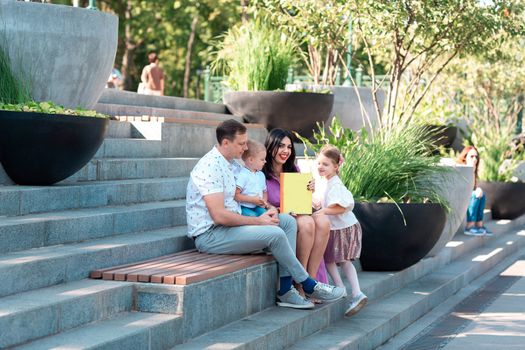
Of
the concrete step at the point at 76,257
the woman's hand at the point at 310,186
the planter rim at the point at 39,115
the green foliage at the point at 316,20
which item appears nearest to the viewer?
the concrete step at the point at 76,257

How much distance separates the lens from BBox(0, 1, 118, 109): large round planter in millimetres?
8203

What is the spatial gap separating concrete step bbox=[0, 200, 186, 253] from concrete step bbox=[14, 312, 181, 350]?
75 cm

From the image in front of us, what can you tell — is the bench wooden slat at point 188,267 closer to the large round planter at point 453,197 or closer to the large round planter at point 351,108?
the large round planter at point 453,197

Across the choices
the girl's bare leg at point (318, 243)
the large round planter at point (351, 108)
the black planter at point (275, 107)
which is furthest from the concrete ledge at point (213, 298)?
Result: the large round planter at point (351, 108)

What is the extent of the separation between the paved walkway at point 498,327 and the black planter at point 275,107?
367 cm

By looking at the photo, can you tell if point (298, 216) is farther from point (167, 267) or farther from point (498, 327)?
point (498, 327)

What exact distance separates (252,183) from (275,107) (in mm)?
5146

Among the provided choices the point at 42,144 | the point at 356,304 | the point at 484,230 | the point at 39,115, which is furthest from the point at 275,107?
the point at 39,115

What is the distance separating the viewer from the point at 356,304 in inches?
314

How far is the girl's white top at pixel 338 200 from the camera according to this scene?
8.11 metres

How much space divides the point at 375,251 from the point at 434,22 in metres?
4.22

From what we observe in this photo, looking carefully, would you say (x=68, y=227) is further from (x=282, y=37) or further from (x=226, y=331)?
(x=282, y=37)

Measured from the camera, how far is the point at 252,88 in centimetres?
1327

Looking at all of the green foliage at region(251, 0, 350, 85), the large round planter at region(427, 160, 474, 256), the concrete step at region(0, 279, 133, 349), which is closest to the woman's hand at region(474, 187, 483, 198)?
the large round planter at region(427, 160, 474, 256)
